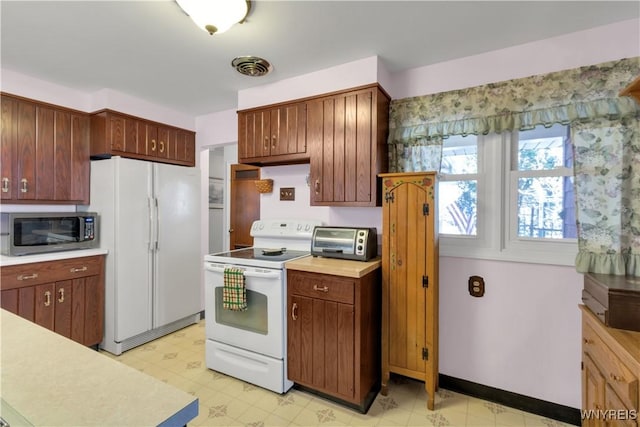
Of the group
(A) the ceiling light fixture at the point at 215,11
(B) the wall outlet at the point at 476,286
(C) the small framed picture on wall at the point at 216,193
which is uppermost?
(A) the ceiling light fixture at the point at 215,11

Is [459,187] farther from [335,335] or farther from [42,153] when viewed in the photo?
[42,153]

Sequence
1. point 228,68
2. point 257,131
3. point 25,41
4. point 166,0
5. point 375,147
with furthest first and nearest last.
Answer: point 257,131
point 228,68
point 375,147
point 25,41
point 166,0

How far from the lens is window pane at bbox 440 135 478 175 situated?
2197 millimetres

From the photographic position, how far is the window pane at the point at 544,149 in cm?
196

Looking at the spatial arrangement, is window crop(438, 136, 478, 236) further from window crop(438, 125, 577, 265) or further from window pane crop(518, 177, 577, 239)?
window pane crop(518, 177, 577, 239)

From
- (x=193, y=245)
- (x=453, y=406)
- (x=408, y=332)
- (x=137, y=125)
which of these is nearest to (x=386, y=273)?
(x=408, y=332)

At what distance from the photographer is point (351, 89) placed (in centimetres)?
222

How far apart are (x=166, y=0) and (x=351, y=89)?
1.21 meters

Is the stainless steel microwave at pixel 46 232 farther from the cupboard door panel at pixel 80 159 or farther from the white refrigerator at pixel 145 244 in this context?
the cupboard door panel at pixel 80 159

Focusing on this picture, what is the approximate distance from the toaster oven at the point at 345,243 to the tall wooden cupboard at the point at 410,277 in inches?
5.1

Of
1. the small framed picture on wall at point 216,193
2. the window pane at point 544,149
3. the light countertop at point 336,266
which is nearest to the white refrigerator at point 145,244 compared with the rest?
the small framed picture on wall at point 216,193

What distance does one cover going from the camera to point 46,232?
248 centimetres

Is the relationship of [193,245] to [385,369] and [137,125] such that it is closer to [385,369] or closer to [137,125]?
[137,125]

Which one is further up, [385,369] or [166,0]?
[166,0]
